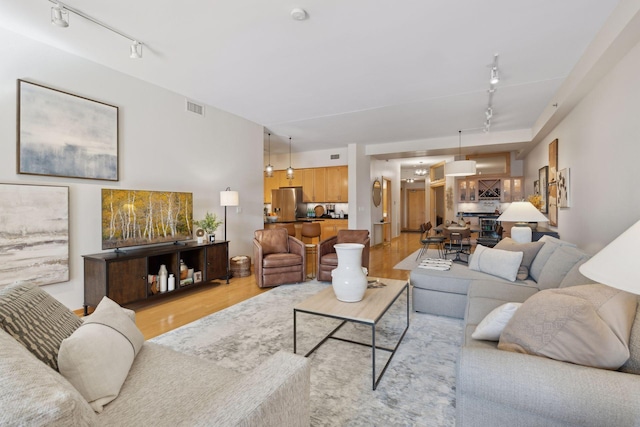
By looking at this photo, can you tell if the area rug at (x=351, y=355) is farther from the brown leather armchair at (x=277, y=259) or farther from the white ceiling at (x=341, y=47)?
the white ceiling at (x=341, y=47)

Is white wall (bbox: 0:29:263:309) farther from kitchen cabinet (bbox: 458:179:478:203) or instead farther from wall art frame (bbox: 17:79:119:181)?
kitchen cabinet (bbox: 458:179:478:203)

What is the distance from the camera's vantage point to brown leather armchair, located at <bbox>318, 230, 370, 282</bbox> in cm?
469

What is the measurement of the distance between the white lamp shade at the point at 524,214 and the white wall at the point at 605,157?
1.45 feet

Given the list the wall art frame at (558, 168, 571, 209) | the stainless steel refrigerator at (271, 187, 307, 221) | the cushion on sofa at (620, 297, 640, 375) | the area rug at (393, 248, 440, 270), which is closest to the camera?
the cushion on sofa at (620, 297, 640, 375)

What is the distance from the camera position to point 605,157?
3193 millimetres

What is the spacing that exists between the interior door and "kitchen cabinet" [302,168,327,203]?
25.2 feet

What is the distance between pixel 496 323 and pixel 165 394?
1617 millimetres

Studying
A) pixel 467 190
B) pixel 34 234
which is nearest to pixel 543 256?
pixel 34 234

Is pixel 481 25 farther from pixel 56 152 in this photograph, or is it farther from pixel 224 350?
pixel 56 152

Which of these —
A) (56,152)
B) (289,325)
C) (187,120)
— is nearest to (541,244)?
(289,325)

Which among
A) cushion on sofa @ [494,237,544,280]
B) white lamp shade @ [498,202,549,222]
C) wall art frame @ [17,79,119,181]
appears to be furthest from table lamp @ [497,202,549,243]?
wall art frame @ [17,79,119,181]

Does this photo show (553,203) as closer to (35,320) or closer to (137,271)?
(137,271)

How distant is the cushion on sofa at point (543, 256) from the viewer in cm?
295

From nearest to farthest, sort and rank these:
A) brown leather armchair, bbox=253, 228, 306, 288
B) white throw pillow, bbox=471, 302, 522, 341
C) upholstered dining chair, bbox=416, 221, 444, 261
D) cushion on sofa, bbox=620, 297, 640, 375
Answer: cushion on sofa, bbox=620, 297, 640, 375, white throw pillow, bbox=471, 302, 522, 341, brown leather armchair, bbox=253, 228, 306, 288, upholstered dining chair, bbox=416, 221, 444, 261
